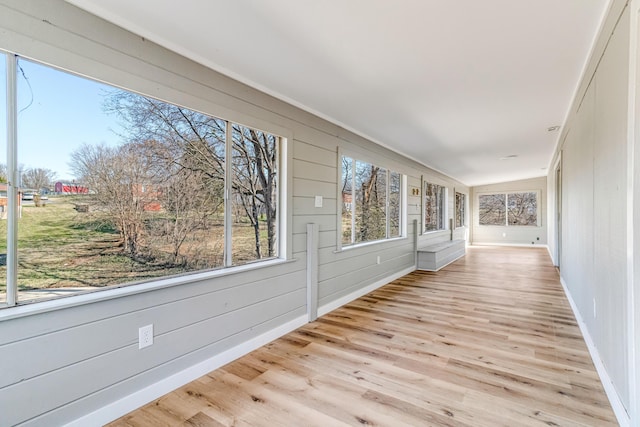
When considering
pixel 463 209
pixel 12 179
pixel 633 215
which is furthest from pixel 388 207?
pixel 463 209

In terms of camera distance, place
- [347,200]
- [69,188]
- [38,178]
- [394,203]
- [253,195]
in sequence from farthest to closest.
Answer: [394,203] < [347,200] < [253,195] < [69,188] < [38,178]

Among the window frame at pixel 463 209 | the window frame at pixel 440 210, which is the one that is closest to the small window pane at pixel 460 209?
the window frame at pixel 463 209

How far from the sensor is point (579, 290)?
3162mm

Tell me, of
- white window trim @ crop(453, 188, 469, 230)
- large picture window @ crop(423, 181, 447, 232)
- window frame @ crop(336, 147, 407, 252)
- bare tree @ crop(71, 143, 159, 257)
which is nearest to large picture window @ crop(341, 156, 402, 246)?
window frame @ crop(336, 147, 407, 252)

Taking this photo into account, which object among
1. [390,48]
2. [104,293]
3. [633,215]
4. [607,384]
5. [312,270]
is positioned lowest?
[607,384]

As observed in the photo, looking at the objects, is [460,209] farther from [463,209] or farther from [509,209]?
[509,209]

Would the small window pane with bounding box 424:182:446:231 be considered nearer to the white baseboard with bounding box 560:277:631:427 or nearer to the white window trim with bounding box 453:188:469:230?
the white window trim with bounding box 453:188:469:230

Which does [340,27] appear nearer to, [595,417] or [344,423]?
[344,423]

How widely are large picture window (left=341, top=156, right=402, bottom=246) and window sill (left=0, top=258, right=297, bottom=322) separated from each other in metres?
2.04

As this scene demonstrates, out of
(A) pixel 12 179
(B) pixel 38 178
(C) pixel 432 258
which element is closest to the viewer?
(A) pixel 12 179

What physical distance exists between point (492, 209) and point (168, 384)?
41.3 ft

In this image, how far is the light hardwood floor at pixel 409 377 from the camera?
181 centimetres

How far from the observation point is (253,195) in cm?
284

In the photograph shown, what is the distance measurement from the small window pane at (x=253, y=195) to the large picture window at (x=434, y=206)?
15.8 feet
